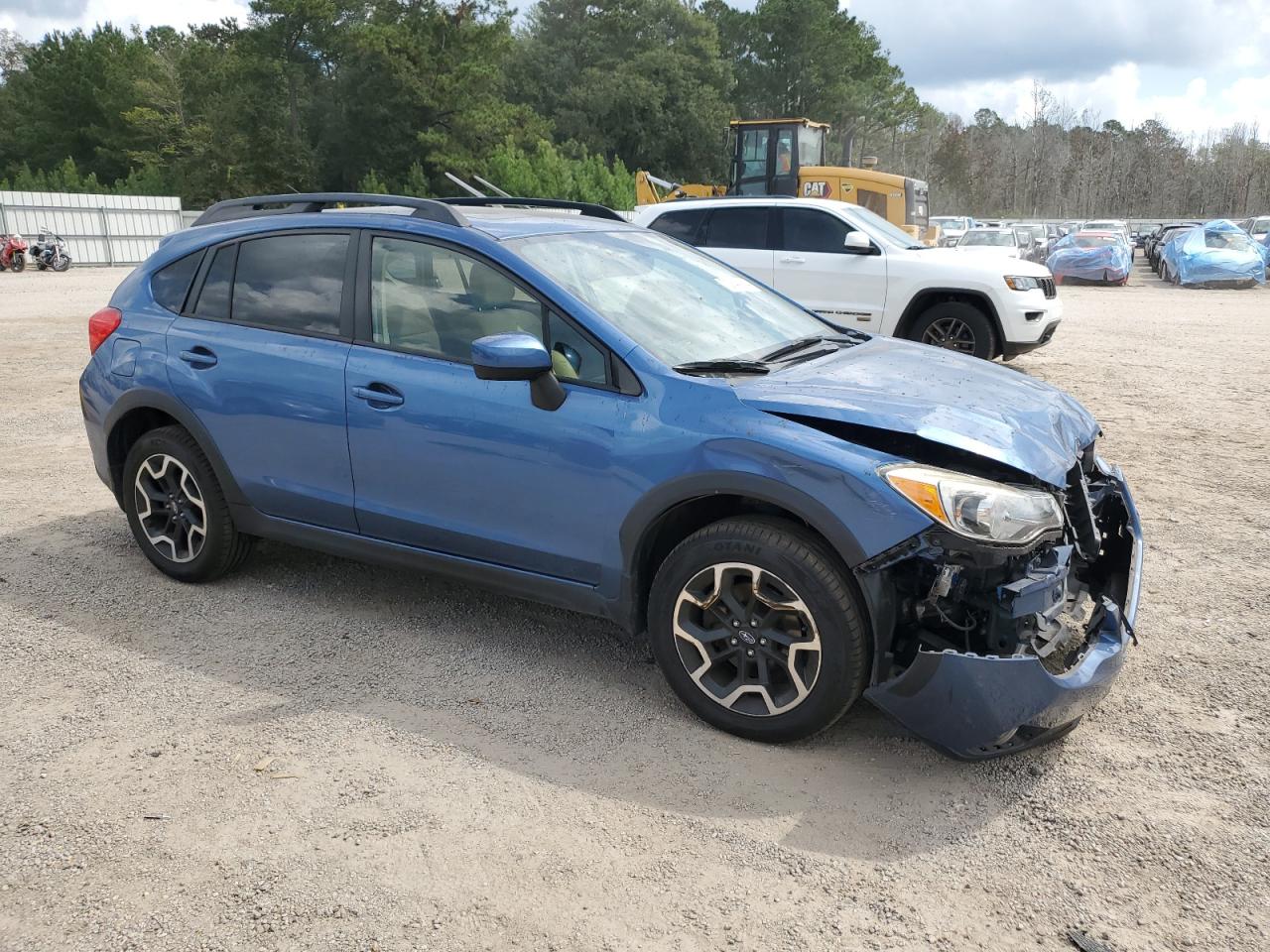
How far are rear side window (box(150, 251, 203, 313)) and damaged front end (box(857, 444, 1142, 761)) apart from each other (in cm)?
334

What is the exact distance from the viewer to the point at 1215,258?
24.8 meters

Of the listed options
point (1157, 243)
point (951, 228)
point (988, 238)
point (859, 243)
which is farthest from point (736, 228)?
point (1157, 243)

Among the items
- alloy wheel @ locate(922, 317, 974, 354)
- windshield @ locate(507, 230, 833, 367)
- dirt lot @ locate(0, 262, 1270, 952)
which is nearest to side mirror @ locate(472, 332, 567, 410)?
windshield @ locate(507, 230, 833, 367)

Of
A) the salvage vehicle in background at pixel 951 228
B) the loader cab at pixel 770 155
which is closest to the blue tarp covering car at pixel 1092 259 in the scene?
the salvage vehicle in background at pixel 951 228

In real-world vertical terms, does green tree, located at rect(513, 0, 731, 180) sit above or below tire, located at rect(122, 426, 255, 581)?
above

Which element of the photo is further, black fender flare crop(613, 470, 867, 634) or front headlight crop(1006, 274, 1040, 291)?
front headlight crop(1006, 274, 1040, 291)

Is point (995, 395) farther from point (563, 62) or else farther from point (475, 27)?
point (563, 62)

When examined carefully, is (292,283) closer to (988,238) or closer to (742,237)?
(742,237)

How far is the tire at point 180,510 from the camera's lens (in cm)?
464

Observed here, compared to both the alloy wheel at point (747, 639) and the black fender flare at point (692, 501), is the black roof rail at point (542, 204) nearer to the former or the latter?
the black fender flare at point (692, 501)

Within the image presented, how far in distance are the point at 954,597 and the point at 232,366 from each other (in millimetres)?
3055

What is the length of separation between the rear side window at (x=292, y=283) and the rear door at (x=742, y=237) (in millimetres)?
7120

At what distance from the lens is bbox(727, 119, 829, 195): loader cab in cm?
1983

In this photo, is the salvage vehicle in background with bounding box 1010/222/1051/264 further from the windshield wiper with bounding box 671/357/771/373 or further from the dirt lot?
the windshield wiper with bounding box 671/357/771/373
